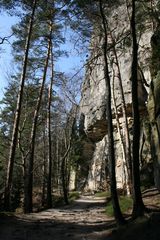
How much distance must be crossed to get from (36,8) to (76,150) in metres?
24.3

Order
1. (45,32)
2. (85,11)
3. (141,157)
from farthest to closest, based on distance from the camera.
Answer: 1. (141,157)
2. (45,32)
3. (85,11)

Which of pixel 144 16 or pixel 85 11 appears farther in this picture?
pixel 144 16

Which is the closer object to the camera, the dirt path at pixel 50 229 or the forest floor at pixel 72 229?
the forest floor at pixel 72 229

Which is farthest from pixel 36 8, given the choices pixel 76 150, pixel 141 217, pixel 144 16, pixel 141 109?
pixel 76 150

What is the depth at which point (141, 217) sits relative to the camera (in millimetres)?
7082

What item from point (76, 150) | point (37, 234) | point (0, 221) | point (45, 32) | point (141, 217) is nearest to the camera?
point (141, 217)

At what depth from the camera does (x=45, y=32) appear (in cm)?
1697

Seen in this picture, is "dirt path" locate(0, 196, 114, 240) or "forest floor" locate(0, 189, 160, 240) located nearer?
"forest floor" locate(0, 189, 160, 240)

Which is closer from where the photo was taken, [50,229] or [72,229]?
[50,229]

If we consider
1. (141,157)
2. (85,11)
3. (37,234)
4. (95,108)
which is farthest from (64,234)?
(95,108)

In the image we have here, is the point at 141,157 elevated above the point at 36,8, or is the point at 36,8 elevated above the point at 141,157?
the point at 36,8

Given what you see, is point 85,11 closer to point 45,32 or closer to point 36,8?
point 36,8

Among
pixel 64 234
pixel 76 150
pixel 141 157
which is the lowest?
pixel 64 234

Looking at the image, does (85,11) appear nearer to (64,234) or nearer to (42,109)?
(64,234)
